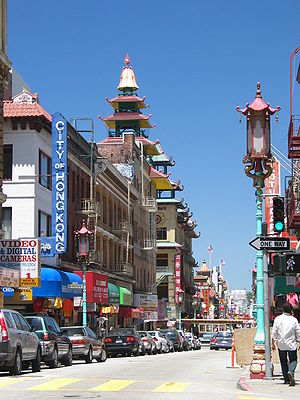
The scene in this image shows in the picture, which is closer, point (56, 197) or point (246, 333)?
point (246, 333)

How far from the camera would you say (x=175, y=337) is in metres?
63.5

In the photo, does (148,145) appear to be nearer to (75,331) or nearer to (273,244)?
(75,331)

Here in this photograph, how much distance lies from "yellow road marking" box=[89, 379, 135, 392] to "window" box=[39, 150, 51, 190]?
2548cm

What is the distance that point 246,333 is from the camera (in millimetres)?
28562

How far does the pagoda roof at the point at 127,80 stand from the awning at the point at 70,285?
5103 centimetres

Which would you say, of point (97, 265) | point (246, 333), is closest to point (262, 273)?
point (246, 333)

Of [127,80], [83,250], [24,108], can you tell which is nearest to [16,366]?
[24,108]

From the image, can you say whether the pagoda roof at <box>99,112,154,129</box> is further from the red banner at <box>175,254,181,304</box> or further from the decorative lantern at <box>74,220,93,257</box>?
the decorative lantern at <box>74,220,93,257</box>

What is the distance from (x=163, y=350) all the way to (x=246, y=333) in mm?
26254

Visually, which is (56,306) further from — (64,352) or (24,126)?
(64,352)

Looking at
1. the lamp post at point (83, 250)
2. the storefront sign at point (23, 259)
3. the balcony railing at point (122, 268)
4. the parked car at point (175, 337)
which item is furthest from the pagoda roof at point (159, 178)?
the storefront sign at point (23, 259)

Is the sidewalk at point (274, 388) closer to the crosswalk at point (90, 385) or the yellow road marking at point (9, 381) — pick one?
the crosswalk at point (90, 385)

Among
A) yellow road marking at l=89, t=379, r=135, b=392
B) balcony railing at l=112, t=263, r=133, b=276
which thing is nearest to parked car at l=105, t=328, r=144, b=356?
yellow road marking at l=89, t=379, r=135, b=392

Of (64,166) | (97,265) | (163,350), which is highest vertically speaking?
(64,166)
